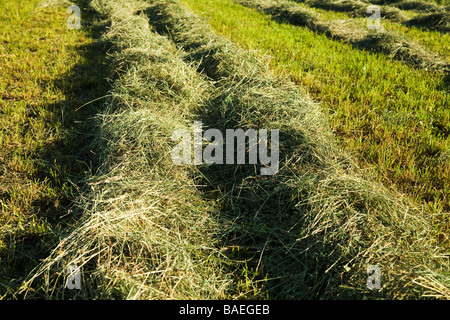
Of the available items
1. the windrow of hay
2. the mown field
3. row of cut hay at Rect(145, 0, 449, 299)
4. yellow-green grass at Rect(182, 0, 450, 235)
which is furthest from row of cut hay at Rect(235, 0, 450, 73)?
row of cut hay at Rect(145, 0, 449, 299)

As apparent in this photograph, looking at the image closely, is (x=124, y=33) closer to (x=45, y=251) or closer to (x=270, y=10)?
(x=45, y=251)

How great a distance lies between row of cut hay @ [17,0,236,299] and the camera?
64.1 inches

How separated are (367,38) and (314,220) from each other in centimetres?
517

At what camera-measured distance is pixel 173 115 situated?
119 inches

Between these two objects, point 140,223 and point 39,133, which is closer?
point 140,223

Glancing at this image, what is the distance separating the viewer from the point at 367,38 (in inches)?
231

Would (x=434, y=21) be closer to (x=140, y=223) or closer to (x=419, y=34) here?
(x=419, y=34)

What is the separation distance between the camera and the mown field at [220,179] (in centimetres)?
170

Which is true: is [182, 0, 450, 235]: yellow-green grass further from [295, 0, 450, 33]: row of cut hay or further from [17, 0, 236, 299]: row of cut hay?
[295, 0, 450, 33]: row of cut hay

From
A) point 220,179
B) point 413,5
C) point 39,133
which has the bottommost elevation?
point 220,179

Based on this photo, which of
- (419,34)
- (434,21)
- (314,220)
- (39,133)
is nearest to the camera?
(314,220)

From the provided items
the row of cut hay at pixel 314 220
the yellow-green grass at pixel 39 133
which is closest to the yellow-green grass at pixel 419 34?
the row of cut hay at pixel 314 220

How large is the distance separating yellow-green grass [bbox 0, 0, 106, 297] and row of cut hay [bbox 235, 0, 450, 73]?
4.48m

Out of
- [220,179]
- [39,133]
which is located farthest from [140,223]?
[39,133]
